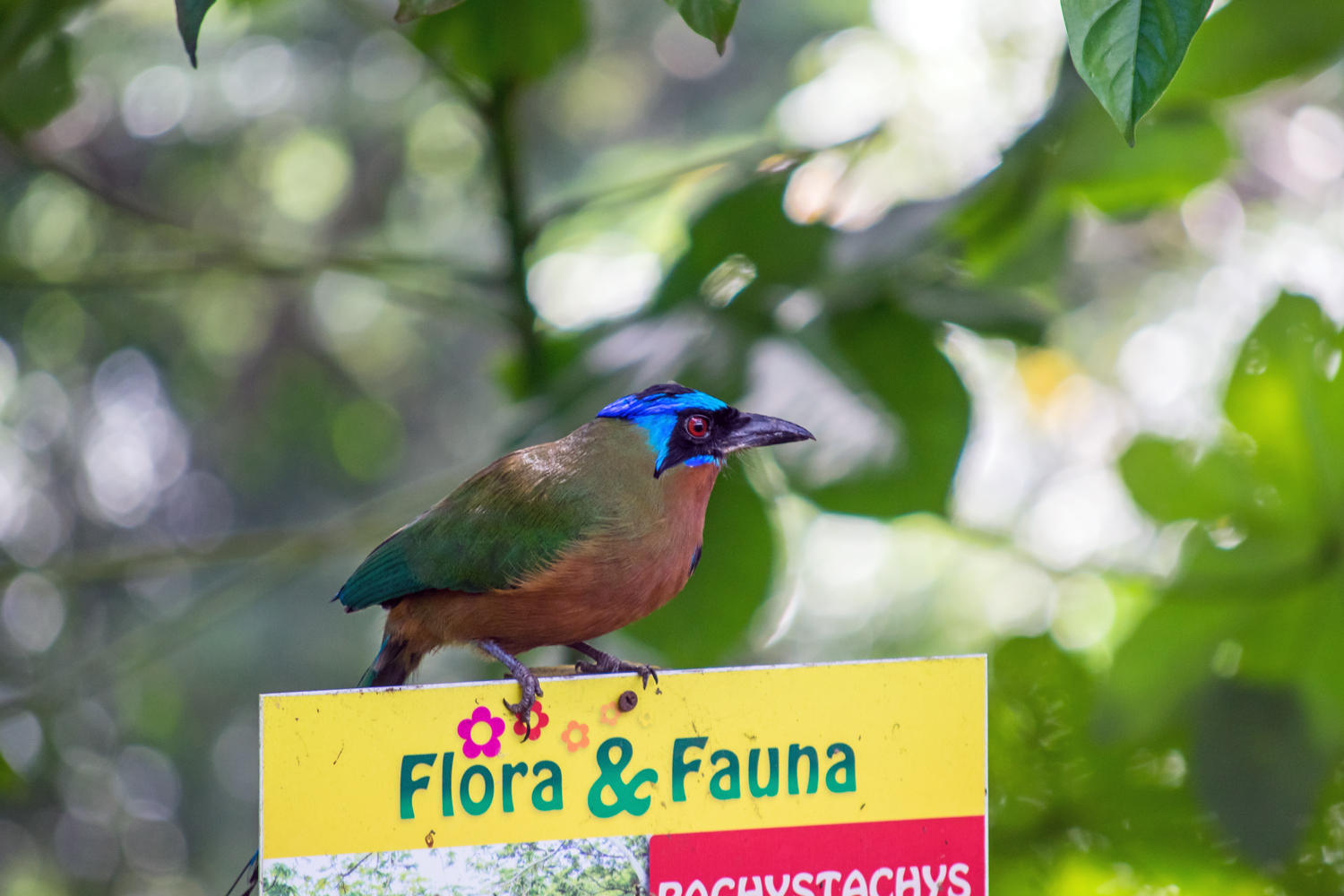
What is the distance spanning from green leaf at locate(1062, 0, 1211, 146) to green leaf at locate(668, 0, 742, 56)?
17 cm

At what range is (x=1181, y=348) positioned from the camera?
2893mm

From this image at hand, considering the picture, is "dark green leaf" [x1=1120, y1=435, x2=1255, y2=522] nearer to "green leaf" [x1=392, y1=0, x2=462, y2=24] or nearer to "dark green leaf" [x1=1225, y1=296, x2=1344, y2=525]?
"dark green leaf" [x1=1225, y1=296, x2=1344, y2=525]

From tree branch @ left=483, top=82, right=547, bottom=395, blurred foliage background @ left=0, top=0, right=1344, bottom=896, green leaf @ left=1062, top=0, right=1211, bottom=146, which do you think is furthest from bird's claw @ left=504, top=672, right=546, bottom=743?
tree branch @ left=483, top=82, right=547, bottom=395

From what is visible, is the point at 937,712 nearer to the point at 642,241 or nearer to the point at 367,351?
the point at 642,241

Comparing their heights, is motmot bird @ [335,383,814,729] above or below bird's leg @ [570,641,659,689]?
above

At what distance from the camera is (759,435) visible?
83 cm

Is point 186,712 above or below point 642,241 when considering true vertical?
below

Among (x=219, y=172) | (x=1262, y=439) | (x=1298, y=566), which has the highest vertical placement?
(x=219, y=172)

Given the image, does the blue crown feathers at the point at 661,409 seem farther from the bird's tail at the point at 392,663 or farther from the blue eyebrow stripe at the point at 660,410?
the bird's tail at the point at 392,663

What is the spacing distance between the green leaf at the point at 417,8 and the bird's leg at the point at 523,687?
405 millimetres

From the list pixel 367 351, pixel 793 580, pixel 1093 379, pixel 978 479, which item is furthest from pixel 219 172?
pixel 1093 379

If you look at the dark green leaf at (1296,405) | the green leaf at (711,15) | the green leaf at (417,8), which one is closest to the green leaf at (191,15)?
the green leaf at (417,8)

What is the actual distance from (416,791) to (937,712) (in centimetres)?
36

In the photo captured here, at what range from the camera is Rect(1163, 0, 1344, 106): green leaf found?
1222 mm
